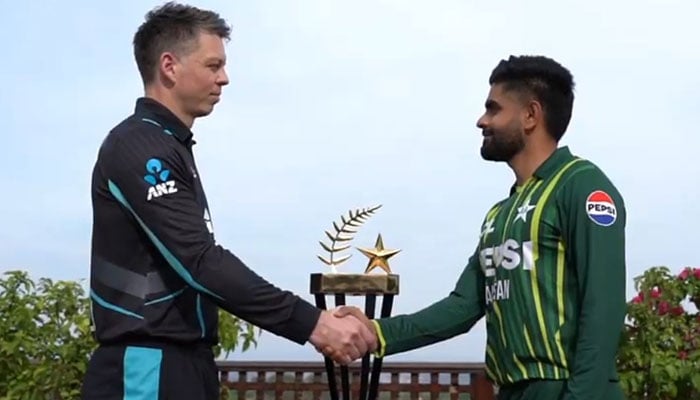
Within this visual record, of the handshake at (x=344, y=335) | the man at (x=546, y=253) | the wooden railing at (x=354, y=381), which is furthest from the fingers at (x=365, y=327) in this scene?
the wooden railing at (x=354, y=381)

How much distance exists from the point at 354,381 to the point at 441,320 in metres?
3.50

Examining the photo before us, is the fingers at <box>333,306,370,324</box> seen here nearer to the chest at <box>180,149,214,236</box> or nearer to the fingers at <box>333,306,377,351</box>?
the fingers at <box>333,306,377,351</box>

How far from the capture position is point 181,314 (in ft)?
8.57

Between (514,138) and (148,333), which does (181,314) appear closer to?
(148,333)

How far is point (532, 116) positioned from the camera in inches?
117

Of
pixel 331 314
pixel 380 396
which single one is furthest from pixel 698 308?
pixel 331 314

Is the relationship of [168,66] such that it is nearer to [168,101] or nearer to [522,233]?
[168,101]

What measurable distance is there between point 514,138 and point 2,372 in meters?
3.72

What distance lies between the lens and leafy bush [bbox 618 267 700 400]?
17.4 feet

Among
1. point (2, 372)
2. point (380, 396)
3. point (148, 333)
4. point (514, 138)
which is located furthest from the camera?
point (380, 396)

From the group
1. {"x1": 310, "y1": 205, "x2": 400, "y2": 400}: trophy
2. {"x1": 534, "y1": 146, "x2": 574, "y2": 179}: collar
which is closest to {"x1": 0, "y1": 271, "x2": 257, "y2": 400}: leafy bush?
{"x1": 310, "y1": 205, "x2": 400, "y2": 400}: trophy

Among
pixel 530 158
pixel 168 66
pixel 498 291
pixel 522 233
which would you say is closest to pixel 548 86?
pixel 530 158

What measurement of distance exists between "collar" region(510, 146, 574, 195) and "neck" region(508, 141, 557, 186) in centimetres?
3

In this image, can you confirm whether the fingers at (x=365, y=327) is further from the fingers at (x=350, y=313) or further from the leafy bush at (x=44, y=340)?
the leafy bush at (x=44, y=340)
